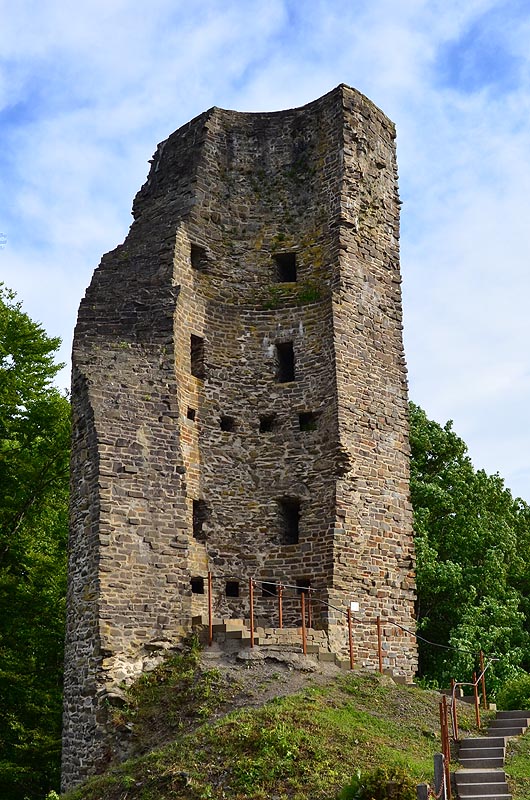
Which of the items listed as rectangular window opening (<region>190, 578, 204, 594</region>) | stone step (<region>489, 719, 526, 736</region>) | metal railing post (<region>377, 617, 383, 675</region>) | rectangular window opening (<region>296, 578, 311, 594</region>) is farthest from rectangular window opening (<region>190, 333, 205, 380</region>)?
stone step (<region>489, 719, 526, 736</region>)

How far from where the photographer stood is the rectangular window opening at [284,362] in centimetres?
2355

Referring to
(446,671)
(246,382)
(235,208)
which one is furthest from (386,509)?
(235,208)

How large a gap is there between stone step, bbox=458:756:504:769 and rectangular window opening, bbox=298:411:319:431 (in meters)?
8.24

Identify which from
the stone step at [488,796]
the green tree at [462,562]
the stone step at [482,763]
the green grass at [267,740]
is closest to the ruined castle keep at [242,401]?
the green grass at [267,740]

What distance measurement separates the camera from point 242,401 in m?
23.1

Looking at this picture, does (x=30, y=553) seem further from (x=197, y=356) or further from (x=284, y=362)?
(x=284, y=362)

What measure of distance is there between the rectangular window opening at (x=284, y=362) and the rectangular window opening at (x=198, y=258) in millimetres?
2397

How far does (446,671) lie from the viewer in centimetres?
2616

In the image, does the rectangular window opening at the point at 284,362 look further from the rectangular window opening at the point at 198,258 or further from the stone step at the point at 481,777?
the stone step at the point at 481,777

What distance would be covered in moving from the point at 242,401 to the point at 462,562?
29.3 feet

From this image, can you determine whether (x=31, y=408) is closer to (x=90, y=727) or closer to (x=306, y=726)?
(x=90, y=727)

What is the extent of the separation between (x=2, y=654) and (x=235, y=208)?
11199 mm

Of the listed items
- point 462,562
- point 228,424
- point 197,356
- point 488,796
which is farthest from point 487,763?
point 462,562

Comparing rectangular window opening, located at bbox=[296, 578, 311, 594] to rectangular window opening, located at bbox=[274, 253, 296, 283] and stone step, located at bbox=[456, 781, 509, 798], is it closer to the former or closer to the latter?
stone step, located at bbox=[456, 781, 509, 798]
